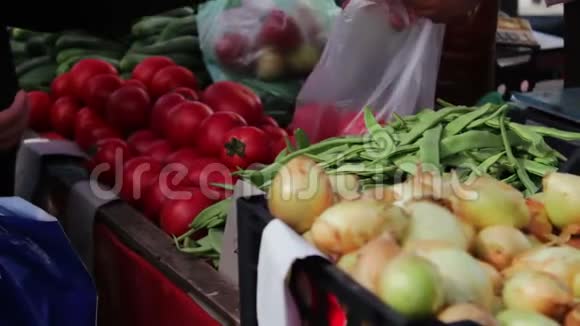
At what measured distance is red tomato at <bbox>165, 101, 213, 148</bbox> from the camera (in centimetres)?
205

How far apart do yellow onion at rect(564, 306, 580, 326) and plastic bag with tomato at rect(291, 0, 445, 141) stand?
1.05m

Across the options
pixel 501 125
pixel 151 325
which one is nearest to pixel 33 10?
pixel 151 325

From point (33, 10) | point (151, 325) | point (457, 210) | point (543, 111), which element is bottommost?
point (151, 325)

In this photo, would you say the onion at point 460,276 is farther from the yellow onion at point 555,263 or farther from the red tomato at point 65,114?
the red tomato at point 65,114

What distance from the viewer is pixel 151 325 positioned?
171 centimetres

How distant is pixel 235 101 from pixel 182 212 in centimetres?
54

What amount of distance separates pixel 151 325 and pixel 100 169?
56 cm

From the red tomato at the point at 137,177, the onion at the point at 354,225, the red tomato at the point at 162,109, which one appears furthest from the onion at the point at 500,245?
the red tomato at the point at 162,109

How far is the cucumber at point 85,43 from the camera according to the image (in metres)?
2.95

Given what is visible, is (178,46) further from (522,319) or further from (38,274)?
(522,319)

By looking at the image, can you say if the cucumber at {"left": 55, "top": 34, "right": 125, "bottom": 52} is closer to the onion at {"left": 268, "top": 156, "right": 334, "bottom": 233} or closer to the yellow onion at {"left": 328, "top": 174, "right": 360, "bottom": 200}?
the yellow onion at {"left": 328, "top": 174, "right": 360, "bottom": 200}

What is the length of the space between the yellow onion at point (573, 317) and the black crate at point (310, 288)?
0.17m

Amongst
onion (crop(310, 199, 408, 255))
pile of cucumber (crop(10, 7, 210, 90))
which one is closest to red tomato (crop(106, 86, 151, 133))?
pile of cucumber (crop(10, 7, 210, 90))

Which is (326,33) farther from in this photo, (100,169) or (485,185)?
(485,185)
